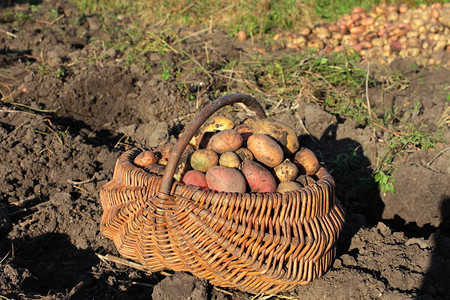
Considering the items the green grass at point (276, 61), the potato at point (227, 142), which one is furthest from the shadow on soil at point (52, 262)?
the green grass at point (276, 61)

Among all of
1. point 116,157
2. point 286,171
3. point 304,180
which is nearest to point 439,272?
point 304,180

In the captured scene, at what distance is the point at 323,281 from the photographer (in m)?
2.24

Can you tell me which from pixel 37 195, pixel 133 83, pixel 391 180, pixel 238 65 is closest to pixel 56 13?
pixel 133 83

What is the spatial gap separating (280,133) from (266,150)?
22 centimetres

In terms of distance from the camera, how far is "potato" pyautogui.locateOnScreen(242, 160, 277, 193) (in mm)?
2143

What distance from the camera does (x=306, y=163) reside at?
240 centimetres

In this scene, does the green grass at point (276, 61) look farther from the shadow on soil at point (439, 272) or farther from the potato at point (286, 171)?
the potato at point (286, 171)

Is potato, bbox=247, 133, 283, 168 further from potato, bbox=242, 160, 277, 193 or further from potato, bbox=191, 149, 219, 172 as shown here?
potato, bbox=191, 149, 219, 172

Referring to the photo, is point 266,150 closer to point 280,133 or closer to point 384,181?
point 280,133

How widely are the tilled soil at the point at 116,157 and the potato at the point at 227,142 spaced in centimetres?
70

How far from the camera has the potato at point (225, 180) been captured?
81.7 inches

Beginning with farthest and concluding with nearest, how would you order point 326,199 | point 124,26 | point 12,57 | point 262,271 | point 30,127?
point 124,26 < point 12,57 < point 30,127 < point 326,199 < point 262,271

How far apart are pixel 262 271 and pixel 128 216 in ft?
2.51

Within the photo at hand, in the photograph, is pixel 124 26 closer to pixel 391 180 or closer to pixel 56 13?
pixel 56 13
